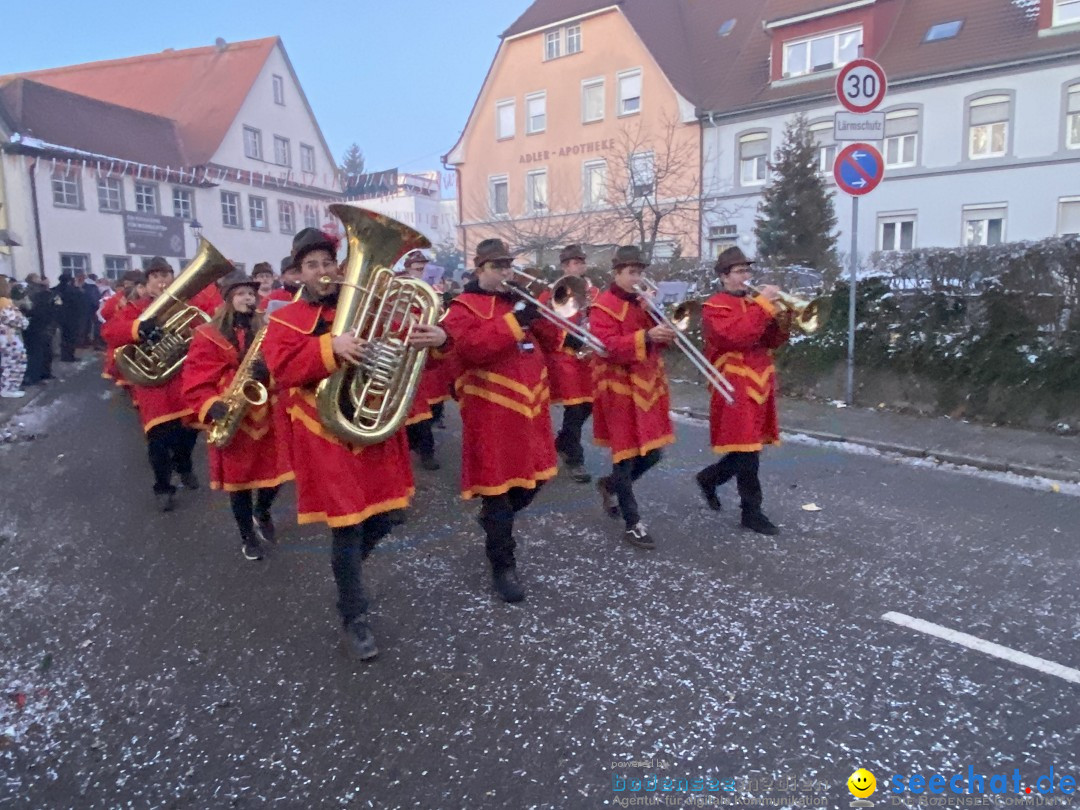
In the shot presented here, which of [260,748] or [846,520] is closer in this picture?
[260,748]

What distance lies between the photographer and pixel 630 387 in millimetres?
5223

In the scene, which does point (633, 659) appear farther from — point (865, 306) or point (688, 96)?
point (688, 96)

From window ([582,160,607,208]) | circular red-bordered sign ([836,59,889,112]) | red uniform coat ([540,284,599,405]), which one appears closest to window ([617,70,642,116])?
window ([582,160,607,208])

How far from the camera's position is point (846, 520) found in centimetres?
573

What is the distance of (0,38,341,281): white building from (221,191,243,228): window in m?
0.05

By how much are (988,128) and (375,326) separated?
22791 millimetres

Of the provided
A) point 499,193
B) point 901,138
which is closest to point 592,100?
point 499,193

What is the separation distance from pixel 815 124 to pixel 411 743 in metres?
24.4

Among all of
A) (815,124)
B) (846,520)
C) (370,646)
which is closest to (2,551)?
(370,646)

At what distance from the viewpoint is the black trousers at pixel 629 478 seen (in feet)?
17.2

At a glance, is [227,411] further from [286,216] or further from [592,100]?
[286,216]

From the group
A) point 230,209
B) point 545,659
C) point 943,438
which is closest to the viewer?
point 545,659

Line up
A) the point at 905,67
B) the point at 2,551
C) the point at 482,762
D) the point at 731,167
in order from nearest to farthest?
the point at 482,762, the point at 2,551, the point at 905,67, the point at 731,167

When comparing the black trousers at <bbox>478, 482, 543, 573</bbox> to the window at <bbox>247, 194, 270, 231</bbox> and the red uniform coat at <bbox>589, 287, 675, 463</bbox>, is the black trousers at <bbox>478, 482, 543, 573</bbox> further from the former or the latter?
the window at <bbox>247, 194, 270, 231</bbox>
